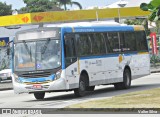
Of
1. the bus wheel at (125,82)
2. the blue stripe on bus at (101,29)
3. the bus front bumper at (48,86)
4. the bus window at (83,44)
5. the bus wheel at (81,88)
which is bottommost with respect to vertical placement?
the bus wheel at (125,82)

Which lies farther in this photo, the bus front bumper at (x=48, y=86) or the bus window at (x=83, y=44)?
the bus window at (x=83, y=44)

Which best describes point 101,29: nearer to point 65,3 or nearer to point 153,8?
point 153,8

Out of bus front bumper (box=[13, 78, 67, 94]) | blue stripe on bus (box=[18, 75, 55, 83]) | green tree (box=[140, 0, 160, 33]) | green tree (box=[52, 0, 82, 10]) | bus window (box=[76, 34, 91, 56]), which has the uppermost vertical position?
green tree (box=[140, 0, 160, 33])

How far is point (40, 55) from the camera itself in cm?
2194

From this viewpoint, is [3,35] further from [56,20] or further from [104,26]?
[104,26]

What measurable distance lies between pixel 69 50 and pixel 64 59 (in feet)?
1.95

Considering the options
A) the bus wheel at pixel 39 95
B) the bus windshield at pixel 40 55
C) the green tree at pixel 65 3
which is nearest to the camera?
the bus windshield at pixel 40 55

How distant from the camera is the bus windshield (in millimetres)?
21812

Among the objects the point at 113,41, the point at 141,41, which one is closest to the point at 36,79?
the point at 113,41

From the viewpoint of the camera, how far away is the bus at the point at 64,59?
21750mm

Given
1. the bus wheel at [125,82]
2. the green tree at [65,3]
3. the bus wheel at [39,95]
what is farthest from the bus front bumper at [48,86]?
the green tree at [65,3]

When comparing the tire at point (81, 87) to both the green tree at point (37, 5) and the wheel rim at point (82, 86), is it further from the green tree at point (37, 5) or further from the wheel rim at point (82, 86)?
the green tree at point (37, 5)

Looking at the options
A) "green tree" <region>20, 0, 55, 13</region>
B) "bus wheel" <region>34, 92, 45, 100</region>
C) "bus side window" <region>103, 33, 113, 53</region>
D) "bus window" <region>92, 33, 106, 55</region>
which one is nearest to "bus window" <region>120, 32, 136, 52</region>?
"bus side window" <region>103, 33, 113, 53</region>

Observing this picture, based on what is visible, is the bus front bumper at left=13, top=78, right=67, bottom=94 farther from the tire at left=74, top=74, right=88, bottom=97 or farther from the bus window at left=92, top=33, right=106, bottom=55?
the bus window at left=92, top=33, right=106, bottom=55
